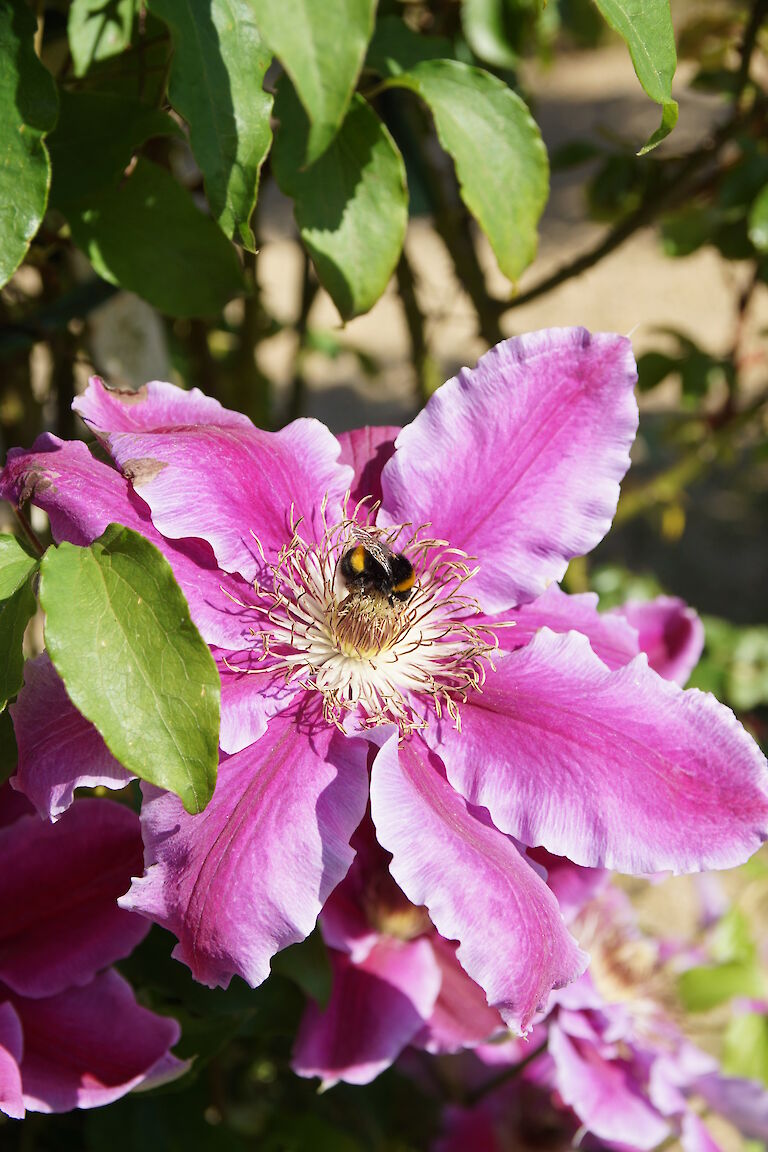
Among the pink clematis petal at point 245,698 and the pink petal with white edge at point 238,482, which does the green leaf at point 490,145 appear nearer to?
the pink petal with white edge at point 238,482

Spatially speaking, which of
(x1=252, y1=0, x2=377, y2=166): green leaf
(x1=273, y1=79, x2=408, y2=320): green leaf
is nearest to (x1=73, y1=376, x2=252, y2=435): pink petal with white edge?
(x1=273, y1=79, x2=408, y2=320): green leaf

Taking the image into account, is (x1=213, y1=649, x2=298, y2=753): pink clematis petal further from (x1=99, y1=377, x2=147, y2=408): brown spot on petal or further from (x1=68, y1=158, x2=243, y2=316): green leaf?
(x1=68, y1=158, x2=243, y2=316): green leaf

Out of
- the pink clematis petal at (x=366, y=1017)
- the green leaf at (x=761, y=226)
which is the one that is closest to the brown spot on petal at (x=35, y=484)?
the pink clematis petal at (x=366, y=1017)

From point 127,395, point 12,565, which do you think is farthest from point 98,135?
point 12,565

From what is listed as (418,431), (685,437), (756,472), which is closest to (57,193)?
(418,431)

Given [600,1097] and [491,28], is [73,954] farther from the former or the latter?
[491,28]
